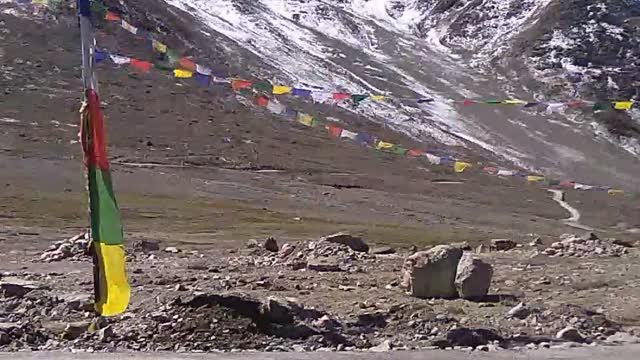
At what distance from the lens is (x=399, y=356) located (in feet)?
39.1

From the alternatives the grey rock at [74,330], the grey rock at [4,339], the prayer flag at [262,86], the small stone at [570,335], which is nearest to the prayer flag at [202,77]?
the prayer flag at [262,86]

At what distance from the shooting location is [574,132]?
108 metres

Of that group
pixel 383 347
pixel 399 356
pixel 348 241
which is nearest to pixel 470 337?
pixel 383 347

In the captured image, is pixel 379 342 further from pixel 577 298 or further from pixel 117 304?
pixel 577 298

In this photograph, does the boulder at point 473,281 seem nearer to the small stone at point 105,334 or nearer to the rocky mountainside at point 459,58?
the small stone at point 105,334

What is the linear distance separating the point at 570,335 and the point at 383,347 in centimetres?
257

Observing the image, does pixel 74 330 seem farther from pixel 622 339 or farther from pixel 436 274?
pixel 622 339

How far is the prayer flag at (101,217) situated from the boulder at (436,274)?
7.84m

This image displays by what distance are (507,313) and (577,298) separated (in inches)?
108

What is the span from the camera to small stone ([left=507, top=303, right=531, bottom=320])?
582 inches

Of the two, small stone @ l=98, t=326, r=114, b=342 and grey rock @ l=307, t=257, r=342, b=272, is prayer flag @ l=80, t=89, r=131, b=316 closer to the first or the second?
small stone @ l=98, t=326, r=114, b=342

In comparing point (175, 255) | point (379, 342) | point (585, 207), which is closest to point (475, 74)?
point (585, 207)

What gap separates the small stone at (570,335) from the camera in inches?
525

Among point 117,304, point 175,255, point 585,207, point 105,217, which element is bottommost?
point 585,207
